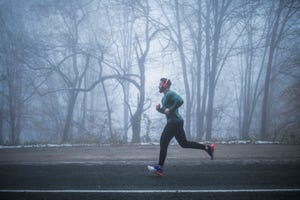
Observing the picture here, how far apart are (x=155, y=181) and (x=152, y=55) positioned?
45.2ft

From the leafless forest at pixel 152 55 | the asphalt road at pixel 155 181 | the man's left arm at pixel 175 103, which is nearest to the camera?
the asphalt road at pixel 155 181

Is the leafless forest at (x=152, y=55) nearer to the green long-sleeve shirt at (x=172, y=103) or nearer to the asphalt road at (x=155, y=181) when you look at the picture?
the asphalt road at (x=155, y=181)

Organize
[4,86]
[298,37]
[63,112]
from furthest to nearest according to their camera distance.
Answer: [63,112], [4,86], [298,37]

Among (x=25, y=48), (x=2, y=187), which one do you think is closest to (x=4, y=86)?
(x=25, y=48)

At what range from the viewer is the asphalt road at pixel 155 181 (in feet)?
12.0

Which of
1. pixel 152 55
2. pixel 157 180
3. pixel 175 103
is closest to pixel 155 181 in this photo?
pixel 157 180

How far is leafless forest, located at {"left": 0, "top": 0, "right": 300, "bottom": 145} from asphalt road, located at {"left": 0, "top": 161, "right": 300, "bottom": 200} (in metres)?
9.34

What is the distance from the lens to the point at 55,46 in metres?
16.1

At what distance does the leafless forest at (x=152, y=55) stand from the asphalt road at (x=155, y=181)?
934 cm

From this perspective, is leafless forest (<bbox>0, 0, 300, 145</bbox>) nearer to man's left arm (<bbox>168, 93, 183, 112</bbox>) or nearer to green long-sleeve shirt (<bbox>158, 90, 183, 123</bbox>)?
green long-sleeve shirt (<bbox>158, 90, 183, 123</bbox>)

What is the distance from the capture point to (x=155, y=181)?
4.45 m

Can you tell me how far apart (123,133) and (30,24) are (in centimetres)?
1073

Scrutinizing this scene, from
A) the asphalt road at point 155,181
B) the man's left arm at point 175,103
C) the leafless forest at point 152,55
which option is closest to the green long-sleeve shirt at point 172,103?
the man's left arm at point 175,103

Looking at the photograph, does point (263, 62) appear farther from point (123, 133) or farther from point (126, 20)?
point (123, 133)
